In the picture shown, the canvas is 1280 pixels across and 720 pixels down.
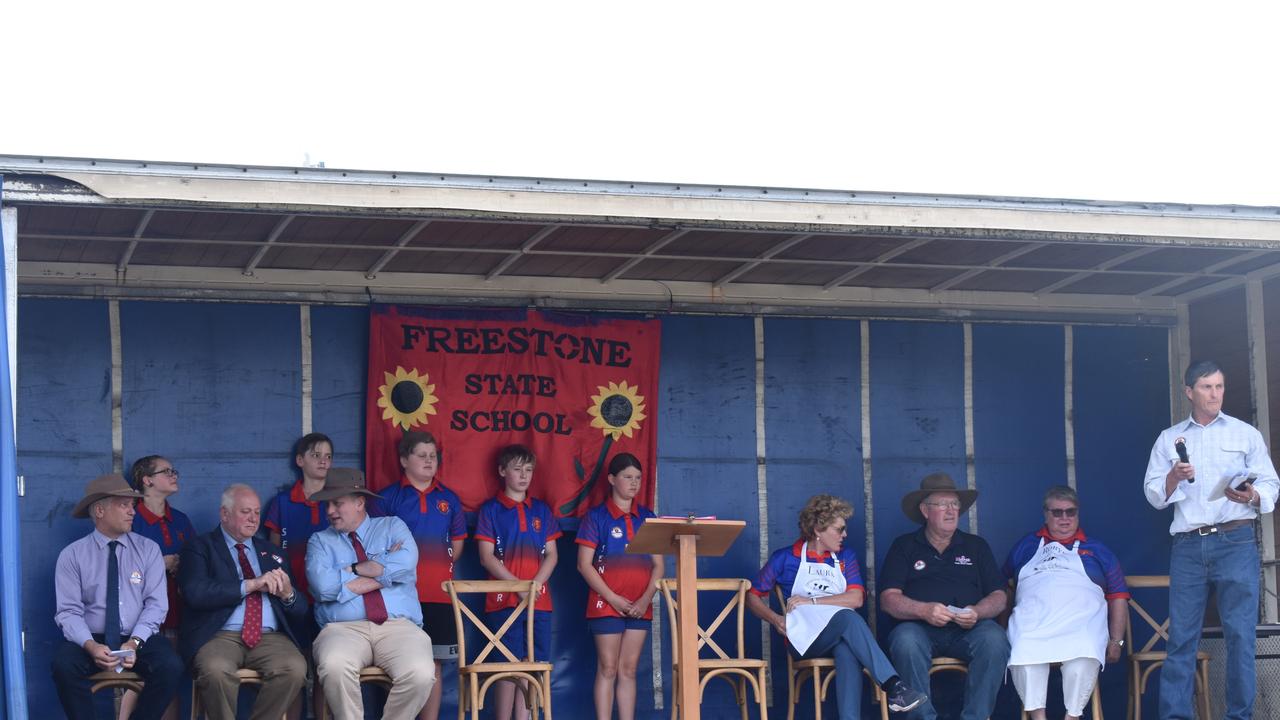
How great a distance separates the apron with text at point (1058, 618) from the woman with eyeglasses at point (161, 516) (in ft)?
13.6

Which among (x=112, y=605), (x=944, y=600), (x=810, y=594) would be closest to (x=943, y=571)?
(x=944, y=600)

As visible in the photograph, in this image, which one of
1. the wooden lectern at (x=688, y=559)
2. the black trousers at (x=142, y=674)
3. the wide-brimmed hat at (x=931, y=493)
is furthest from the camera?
the wide-brimmed hat at (x=931, y=493)

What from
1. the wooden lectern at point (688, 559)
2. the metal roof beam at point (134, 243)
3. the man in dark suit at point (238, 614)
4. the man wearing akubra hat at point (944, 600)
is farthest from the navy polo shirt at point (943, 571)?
the metal roof beam at point (134, 243)

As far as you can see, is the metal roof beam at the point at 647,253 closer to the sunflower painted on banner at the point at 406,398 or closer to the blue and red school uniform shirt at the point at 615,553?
the sunflower painted on banner at the point at 406,398

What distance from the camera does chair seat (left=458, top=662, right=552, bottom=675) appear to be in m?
7.00

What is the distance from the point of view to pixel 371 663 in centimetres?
689

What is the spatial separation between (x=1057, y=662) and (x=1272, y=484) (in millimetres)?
1418

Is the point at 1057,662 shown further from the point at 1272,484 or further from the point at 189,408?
the point at 189,408

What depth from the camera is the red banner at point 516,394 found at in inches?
308

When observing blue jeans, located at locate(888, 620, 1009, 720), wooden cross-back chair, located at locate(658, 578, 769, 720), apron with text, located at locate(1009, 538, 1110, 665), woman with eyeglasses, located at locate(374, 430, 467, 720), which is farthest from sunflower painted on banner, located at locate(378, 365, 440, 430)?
apron with text, located at locate(1009, 538, 1110, 665)

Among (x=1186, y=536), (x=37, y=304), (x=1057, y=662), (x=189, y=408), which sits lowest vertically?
(x=1057, y=662)

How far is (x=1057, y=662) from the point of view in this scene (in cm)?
759

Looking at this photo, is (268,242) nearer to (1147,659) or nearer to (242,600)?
(242,600)

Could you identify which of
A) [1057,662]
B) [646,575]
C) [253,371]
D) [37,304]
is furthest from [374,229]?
[1057,662]
